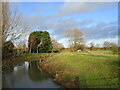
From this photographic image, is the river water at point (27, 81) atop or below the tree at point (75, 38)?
below

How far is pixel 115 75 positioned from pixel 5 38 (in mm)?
6691

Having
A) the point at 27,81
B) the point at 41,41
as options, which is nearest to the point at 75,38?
the point at 41,41

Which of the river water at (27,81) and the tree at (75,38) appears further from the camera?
the tree at (75,38)

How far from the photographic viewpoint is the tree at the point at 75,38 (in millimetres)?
37294

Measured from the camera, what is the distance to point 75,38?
37.5 meters

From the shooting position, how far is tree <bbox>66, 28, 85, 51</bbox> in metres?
37.3

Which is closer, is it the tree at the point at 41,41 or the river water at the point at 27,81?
the river water at the point at 27,81

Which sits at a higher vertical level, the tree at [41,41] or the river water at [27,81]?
the tree at [41,41]

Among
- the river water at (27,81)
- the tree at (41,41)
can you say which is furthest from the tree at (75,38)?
the river water at (27,81)

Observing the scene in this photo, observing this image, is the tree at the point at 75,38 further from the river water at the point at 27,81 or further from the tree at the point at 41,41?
the river water at the point at 27,81

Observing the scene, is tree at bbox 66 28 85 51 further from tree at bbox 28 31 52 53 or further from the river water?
the river water

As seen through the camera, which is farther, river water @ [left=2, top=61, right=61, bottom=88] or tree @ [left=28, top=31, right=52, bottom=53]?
tree @ [left=28, top=31, right=52, bottom=53]

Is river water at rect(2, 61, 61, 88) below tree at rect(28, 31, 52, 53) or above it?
below

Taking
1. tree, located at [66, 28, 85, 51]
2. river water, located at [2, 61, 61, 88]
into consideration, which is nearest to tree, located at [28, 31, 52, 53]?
tree, located at [66, 28, 85, 51]
